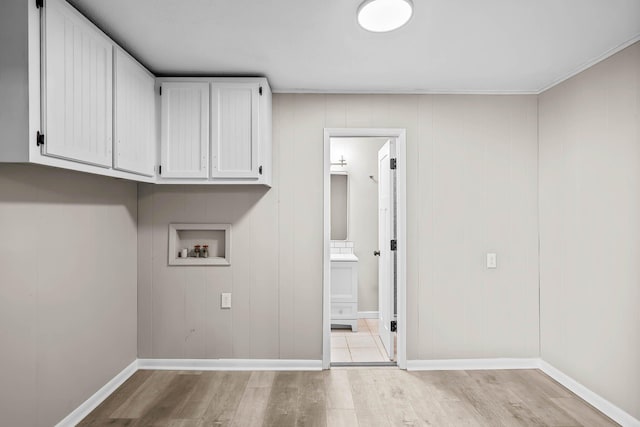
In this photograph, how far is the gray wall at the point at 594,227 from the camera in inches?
95.0

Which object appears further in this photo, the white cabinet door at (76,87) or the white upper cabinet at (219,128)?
the white upper cabinet at (219,128)

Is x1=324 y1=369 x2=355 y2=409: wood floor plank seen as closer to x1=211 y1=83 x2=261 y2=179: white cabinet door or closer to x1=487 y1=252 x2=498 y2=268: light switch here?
x1=487 y1=252 x2=498 y2=268: light switch

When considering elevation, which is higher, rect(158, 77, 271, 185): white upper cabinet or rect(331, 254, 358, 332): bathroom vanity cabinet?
rect(158, 77, 271, 185): white upper cabinet

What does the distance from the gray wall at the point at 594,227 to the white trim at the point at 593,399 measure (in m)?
0.04

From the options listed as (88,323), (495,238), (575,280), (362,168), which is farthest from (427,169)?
(88,323)

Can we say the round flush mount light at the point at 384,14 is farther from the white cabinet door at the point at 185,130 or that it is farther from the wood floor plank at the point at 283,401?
the wood floor plank at the point at 283,401

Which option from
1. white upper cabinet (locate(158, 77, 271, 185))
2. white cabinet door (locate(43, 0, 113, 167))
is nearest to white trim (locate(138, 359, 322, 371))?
white upper cabinet (locate(158, 77, 271, 185))

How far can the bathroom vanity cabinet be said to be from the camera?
175 inches

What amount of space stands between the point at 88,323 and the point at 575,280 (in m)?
3.55

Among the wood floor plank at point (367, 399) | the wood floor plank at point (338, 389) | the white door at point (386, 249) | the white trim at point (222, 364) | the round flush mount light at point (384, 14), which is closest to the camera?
the round flush mount light at point (384, 14)

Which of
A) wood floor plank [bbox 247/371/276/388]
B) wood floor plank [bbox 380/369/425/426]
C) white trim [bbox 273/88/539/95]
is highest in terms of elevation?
white trim [bbox 273/88/539/95]

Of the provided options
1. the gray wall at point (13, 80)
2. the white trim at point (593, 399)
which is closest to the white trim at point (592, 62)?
the white trim at point (593, 399)

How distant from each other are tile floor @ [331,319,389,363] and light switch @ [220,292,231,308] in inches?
44.5

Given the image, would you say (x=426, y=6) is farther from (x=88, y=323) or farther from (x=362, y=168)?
(x=362, y=168)
